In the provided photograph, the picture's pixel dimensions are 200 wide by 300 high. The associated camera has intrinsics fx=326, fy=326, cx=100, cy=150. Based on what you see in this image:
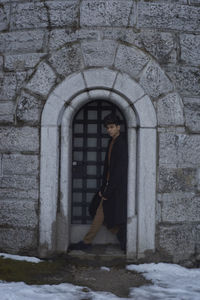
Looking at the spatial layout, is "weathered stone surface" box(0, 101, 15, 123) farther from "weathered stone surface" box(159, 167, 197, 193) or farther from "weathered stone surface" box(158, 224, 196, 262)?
"weathered stone surface" box(158, 224, 196, 262)

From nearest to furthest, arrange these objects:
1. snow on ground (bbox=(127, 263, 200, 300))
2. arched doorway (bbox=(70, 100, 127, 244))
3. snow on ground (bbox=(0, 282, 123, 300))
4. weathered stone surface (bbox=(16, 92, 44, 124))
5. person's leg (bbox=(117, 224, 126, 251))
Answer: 1. snow on ground (bbox=(0, 282, 123, 300))
2. snow on ground (bbox=(127, 263, 200, 300))
3. weathered stone surface (bbox=(16, 92, 44, 124))
4. person's leg (bbox=(117, 224, 126, 251))
5. arched doorway (bbox=(70, 100, 127, 244))

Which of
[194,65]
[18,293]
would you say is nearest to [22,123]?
[18,293]

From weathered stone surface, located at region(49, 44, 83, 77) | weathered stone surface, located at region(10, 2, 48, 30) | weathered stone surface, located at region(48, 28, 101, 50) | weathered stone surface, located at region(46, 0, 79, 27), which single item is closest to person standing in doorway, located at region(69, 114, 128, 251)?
weathered stone surface, located at region(49, 44, 83, 77)

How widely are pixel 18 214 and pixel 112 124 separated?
155 cm

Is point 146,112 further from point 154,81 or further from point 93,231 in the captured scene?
point 93,231

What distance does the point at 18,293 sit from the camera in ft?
9.34

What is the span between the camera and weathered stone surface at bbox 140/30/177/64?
3805 mm

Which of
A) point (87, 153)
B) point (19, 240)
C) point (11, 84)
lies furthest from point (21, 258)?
point (11, 84)

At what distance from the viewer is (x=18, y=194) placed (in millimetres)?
3852

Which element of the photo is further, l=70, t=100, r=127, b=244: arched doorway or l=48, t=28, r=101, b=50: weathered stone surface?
l=70, t=100, r=127, b=244: arched doorway

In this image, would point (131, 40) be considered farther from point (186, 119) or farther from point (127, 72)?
point (186, 119)

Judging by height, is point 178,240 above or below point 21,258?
above

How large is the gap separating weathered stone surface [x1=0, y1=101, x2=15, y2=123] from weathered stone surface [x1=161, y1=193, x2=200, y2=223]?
6.64 feet

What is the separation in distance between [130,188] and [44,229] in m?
1.12
